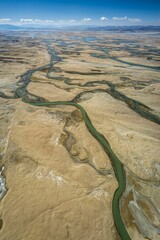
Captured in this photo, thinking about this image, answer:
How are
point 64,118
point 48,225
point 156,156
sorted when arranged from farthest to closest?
1. point 64,118
2. point 156,156
3. point 48,225

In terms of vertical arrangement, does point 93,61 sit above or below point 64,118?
above

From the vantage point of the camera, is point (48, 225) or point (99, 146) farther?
point (99, 146)

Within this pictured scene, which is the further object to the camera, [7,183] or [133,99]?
[133,99]

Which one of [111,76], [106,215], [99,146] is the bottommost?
[106,215]

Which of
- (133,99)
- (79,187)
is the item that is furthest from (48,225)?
(133,99)

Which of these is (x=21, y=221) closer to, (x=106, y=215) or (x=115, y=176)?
(x=106, y=215)

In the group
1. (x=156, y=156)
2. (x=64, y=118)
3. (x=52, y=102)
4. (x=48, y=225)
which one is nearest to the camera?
(x=48, y=225)

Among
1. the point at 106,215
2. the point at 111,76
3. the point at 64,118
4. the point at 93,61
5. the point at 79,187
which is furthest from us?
the point at 93,61

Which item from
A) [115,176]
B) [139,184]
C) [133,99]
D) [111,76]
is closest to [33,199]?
[115,176]

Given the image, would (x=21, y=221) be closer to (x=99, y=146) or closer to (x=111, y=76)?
(x=99, y=146)
